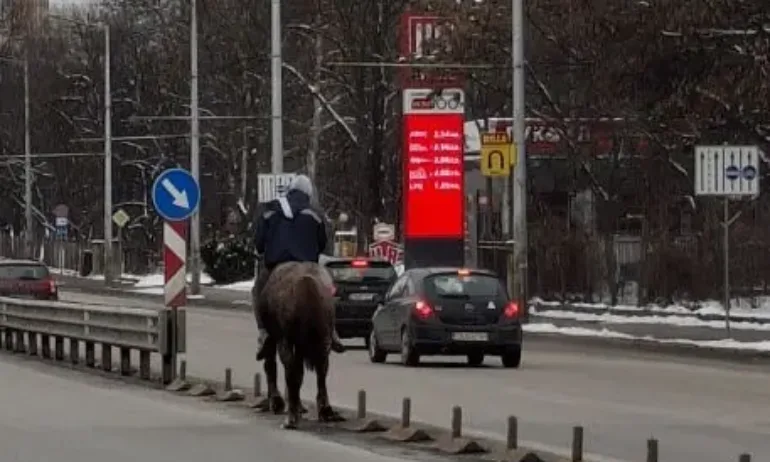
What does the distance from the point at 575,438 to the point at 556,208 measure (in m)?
47.0

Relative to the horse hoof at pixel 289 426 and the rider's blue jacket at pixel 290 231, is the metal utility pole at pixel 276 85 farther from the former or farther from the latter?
the horse hoof at pixel 289 426

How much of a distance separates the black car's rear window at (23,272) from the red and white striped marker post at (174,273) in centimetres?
2269

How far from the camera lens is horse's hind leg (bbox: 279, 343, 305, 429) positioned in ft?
56.0

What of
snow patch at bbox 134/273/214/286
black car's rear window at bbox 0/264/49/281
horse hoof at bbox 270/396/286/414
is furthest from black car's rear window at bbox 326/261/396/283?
snow patch at bbox 134/273/214/286

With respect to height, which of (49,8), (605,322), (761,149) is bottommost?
(605,322)

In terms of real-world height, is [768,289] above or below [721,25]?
below

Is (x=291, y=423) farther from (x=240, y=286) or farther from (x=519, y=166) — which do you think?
(x=240, y=286)

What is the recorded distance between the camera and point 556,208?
60.6 m

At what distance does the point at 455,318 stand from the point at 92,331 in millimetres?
5483

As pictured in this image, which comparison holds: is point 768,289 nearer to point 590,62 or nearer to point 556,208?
point 590,62

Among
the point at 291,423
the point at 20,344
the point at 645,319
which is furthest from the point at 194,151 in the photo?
the point at 291,423

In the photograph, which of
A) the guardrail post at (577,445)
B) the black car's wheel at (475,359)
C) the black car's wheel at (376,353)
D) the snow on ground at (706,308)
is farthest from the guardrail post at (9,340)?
the guardrail post at (577,445)

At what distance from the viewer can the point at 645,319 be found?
3969 centimetres

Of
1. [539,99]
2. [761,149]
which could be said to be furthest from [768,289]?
[539,99]
